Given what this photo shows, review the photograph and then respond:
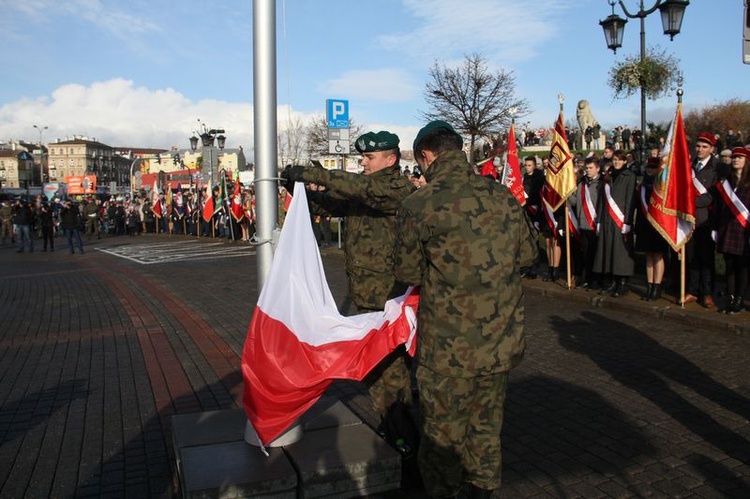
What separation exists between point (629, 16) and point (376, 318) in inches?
501

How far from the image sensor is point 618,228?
1008 centimetres

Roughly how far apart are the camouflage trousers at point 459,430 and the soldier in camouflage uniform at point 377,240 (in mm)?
890

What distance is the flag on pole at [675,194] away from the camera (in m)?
9.03

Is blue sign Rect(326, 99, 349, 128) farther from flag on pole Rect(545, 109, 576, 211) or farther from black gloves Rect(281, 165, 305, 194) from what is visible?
black gloves Rect(281, 165, 305, 194)

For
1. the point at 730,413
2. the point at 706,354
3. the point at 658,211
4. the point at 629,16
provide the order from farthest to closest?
the point at 629,16 → the point at 658,211 → the point at 706,354 → the point at 730,413

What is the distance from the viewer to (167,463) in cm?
447

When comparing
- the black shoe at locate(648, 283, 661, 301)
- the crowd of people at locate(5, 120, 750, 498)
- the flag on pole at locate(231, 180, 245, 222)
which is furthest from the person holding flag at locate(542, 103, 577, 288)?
the flag on pole at locate(231, 180, 245, 222)

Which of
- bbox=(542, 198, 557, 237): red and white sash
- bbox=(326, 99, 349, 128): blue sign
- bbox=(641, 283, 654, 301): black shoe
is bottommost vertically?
bbox=(641, 283, 654, 301): black shoe

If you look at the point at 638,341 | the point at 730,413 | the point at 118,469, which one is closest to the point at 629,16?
the point at 638,341

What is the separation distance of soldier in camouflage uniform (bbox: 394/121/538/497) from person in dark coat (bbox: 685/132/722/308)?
6.81 metres

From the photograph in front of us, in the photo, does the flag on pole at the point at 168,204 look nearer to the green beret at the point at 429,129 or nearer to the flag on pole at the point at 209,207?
the flag on pole at the point at 209,207

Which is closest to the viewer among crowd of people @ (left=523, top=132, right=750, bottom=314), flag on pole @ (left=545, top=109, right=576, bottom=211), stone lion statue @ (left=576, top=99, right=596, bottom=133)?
crowd of people @ (left=523, top=132, right=750, bottom=314)

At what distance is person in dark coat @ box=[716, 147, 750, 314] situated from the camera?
8.34m

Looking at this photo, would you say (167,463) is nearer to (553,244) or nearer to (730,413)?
(730,413)
